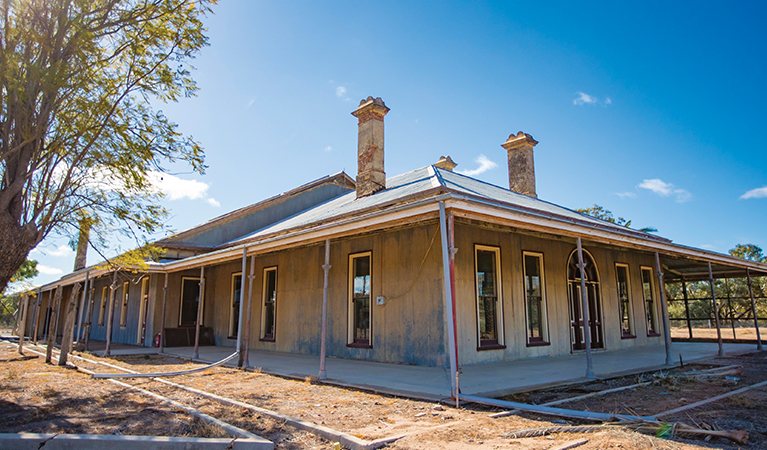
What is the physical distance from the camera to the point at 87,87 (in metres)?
8.27

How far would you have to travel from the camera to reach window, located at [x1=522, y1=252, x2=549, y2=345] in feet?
32.6

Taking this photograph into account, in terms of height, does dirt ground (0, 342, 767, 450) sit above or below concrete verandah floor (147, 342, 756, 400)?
below

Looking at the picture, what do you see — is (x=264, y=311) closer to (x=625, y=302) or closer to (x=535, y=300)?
(x=535, y=300)

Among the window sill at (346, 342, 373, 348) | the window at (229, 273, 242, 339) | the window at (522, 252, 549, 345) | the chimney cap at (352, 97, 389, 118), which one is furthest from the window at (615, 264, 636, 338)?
the window at (229, 273, 242, 339)

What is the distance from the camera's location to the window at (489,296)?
29.6 feet

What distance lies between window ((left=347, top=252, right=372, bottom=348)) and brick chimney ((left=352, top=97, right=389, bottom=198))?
1.93 metres

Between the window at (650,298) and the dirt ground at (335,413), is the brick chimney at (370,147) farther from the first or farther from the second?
the window at (650,298)

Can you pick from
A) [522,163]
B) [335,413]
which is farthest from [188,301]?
[335,413]

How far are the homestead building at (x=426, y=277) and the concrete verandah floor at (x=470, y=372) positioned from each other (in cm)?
43

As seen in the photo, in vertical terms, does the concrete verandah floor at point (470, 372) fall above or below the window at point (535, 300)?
below

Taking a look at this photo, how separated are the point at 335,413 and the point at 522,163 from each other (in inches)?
423

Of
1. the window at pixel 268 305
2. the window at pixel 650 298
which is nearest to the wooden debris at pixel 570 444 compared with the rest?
the window at pixel 268 305

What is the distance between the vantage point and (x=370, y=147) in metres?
11.2

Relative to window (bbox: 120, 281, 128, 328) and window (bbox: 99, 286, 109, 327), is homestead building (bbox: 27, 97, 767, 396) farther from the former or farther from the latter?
window (bbox: 99, 286, 109, 327)
